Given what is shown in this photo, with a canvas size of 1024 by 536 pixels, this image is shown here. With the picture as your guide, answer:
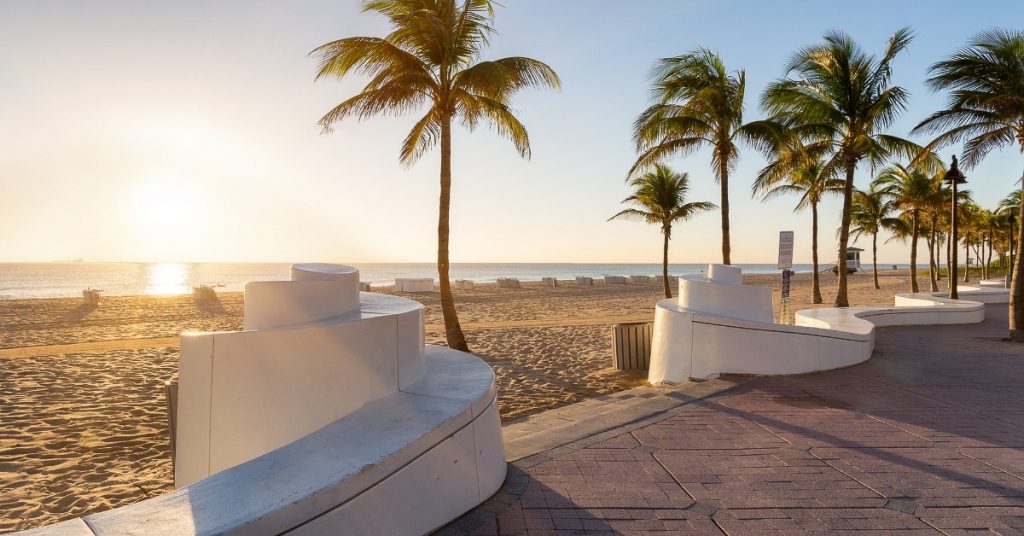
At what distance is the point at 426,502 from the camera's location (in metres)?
2.85

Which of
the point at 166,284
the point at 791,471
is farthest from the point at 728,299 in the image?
the point at 166,284

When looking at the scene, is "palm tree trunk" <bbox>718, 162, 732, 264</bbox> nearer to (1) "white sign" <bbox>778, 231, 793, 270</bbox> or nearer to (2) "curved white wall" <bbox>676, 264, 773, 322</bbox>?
(1) "white sign" <bbox>778, 231, 793, 270</bbox>

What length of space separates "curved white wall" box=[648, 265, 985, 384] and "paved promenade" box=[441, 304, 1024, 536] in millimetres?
885

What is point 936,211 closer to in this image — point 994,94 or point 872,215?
point 872,215

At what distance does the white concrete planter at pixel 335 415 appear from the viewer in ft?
8.01

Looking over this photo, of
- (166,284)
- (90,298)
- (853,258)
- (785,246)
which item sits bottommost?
(166,284)

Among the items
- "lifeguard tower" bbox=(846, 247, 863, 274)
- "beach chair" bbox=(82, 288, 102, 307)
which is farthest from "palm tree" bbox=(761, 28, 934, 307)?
"lifeguard tower" bbox=(846, 247, 863, 274)

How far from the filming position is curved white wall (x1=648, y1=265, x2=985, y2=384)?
7.27 metres

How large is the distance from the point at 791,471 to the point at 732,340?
139 inches

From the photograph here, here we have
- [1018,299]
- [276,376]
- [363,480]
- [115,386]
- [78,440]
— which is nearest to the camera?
[363,480]

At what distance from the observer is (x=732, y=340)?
7270 millimetres

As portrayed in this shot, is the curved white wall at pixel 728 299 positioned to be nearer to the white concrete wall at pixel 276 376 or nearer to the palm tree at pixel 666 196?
the white concrete wall at pixel 276 376

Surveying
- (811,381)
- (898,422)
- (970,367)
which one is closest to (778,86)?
(970,367)

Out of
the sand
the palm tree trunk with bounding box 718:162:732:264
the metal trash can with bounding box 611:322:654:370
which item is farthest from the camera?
the palm tree trunk with bounding box 718:162:732:264
